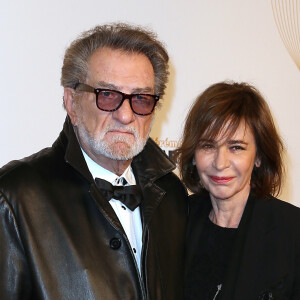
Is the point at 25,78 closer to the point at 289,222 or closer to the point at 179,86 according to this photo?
the point at 179,86

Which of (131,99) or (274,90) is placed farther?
(274,90)

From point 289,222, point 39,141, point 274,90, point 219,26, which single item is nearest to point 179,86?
point 219,26

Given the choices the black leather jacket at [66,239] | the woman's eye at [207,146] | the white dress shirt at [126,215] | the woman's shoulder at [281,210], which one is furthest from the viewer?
the woman's eye at [207,146]

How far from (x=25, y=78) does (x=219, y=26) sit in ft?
3.69

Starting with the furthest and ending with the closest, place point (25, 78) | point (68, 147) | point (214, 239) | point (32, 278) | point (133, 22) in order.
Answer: point (133, 22), point (25, 78), point (214, 239), point (68, 147), point (32, 278)

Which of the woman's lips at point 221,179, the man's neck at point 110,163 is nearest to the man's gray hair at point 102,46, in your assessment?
the man's neck at point 110,163

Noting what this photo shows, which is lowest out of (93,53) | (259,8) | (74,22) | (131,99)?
(131,99)

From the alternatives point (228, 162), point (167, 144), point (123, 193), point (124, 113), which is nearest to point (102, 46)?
point (124, 113)

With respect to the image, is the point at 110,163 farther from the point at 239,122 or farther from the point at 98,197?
the point at 239,122

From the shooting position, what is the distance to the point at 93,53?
184cm

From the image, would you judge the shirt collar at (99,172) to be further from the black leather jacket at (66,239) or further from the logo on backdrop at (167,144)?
the logo on backdrop at (167,144)

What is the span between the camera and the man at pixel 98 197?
5.20 feet

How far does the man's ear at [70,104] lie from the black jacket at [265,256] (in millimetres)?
723

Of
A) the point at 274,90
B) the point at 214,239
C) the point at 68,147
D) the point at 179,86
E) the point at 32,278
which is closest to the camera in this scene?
the point at 32,278
